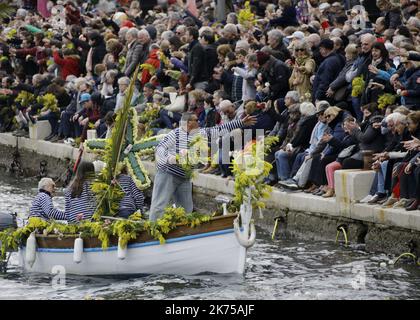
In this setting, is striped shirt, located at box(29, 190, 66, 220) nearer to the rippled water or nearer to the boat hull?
the boat hull

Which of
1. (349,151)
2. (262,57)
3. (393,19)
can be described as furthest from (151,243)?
(393,19)

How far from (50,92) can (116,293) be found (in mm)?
14542

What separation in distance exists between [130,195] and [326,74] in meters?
4.65

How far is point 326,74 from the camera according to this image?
25406 millimetres

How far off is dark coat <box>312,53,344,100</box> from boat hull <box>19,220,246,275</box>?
516 cm

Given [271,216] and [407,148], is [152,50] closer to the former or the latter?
[271,216]

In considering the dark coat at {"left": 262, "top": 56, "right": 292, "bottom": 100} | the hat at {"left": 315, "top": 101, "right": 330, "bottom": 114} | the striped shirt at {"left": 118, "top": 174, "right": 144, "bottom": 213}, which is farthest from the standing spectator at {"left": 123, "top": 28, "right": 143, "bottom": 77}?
the striped shirt at {"left": 118, "top": 174, "right": 144, "bottom": 213}

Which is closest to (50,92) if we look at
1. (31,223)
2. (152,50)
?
(152,50)

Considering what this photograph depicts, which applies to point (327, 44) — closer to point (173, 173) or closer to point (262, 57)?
point (262, 57)

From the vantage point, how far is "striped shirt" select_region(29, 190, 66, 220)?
891 inches

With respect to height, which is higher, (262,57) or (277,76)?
(262,57)

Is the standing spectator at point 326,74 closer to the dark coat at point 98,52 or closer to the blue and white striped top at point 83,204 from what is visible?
the blue and white striped top at point 83,204

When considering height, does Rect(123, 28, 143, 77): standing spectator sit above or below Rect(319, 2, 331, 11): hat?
below

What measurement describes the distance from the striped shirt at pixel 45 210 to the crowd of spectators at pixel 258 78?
14.5 ft
